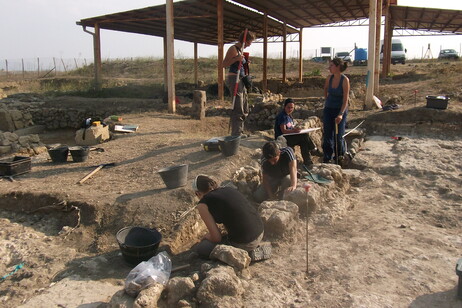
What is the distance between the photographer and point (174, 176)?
509 cm

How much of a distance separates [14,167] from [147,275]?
13.4 feet

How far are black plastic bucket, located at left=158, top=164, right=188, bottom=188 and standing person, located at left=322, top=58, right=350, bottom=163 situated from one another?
2.67 meters

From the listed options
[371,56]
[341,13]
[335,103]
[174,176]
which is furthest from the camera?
[341,13]

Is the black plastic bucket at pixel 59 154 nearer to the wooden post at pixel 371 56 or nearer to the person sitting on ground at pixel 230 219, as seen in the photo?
the person sitting on ground at pixel 230 219

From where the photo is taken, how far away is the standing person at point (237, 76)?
6852mm

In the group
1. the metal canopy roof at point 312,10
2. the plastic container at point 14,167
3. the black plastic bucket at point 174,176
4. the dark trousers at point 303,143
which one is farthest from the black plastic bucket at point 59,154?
the metal canopy roof at point 312,10

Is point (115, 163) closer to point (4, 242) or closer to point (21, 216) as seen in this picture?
point (21, 216)

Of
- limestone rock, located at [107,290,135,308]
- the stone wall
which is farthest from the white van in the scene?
limestone rock, located at [107,290,135,308]

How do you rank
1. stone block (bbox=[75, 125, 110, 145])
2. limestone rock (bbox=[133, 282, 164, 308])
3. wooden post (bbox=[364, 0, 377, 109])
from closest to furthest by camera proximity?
limestone rock (bbox=[133, 282, 164, 308]), stone block (bbox=[75, 125, 110, 145]), wooden post (bbox=[364, 0, 377, 109])

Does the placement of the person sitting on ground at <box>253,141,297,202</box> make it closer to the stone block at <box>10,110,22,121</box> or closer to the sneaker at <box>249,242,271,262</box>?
the sneaker at <box>249,242,271,262</box>

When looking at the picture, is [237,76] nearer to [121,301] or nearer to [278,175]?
[278,175]

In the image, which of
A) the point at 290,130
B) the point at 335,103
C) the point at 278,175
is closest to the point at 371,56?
the point at 335,103

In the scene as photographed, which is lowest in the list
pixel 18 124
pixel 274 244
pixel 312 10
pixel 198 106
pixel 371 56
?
pixel 274 244

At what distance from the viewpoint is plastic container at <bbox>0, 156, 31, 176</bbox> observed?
6.08 meters
